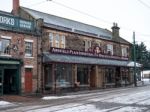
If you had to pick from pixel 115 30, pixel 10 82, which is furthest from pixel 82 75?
pixel 115 30

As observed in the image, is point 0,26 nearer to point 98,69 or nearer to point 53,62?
point 53,62

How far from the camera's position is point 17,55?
3159 centimetres

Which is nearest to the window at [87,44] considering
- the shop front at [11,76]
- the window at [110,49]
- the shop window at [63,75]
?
the shop window at [63,75]

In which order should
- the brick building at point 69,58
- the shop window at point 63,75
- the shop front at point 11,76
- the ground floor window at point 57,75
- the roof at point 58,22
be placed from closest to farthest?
the shop front at point 11,76 < the brick building at point 69,58 < the ground floor window at point 57,75 < the shop window at point 63,75 < the roof at point 58,22

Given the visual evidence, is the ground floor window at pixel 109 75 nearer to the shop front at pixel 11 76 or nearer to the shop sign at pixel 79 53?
the shop sign at pixel 79 53

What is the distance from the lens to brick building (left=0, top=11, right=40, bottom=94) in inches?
1192

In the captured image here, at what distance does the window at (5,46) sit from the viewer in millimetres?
30047

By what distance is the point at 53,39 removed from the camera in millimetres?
37312

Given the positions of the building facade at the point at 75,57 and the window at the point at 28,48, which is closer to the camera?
the window at the point at 28,48

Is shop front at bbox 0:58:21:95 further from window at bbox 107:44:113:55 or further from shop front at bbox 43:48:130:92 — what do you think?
window at bbox 107:44:113:55

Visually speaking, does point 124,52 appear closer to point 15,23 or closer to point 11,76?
point 11,76

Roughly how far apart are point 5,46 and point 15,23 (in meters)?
2.54

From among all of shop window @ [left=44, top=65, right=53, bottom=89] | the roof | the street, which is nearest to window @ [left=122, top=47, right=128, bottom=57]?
the roof

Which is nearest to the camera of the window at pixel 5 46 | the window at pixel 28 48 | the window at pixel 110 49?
the window at pixel 5 46
